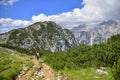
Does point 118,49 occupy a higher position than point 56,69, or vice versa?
point 118,49

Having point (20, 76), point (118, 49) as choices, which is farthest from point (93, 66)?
point (20, 76)

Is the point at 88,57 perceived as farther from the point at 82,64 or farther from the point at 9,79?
the point at 9,79

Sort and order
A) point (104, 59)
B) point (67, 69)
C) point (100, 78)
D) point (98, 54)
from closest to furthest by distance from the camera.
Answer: point (100, 78)
point (67, 69)
point (104, 59)
point (98, 54)

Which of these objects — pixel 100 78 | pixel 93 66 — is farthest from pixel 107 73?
pixel 93 66

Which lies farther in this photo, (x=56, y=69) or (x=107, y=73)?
(x=56, y=69)

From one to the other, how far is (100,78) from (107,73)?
2550 mm

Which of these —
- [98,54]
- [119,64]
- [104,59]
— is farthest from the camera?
[98,54]

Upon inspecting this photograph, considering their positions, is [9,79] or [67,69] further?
[67,69]

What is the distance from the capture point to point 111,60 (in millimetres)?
44594

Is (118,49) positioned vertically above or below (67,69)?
above

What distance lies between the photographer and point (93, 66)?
4194 centimetres

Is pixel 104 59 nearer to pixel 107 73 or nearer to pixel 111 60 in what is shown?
pixel 111 60

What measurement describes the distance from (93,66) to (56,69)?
7256 millimetres

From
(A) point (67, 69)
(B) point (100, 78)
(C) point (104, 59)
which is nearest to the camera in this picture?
(B) point (100, 78)
